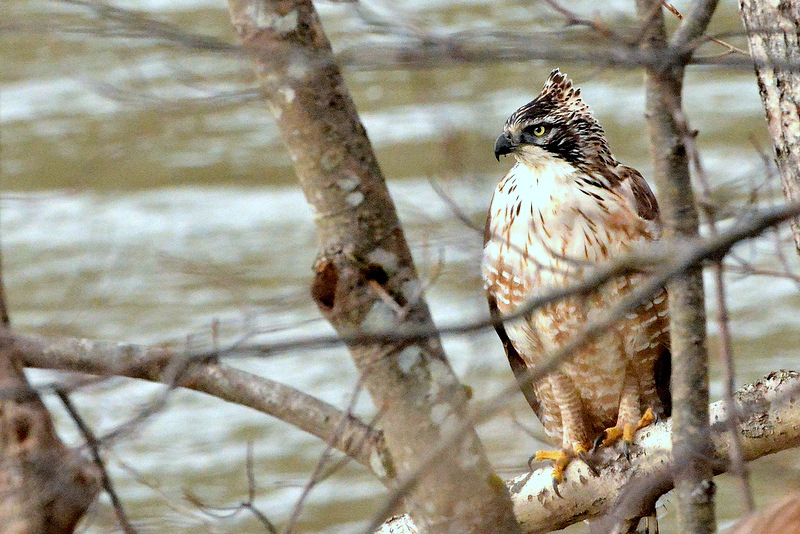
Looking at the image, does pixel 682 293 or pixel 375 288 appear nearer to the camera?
pixel 682 293

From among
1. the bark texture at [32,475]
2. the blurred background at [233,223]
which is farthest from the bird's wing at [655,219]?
the bark texture at [32,475]

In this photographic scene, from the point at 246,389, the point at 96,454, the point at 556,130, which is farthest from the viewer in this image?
the point at 556,130

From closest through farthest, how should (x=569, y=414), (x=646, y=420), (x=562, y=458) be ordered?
(x=562, y=458), (x=646, y=420), (x=569, y=414)

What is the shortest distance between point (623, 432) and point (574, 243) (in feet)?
2.01

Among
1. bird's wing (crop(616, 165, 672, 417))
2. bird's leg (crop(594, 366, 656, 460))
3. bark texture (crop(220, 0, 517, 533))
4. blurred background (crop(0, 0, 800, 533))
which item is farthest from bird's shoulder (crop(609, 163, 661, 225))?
bark texture (crop(220, 0, 517, 533))

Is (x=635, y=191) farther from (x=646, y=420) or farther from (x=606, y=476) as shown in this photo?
(x=606, y=476)

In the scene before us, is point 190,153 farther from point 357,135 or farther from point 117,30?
point 117,30

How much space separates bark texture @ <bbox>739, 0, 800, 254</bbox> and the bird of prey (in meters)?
0.64

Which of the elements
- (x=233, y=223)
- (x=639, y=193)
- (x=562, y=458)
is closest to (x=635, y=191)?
(x=639, y=193)

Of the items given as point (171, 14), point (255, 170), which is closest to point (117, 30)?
point (255, 170)

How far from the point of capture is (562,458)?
3.24 meters

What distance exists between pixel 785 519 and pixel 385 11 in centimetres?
101

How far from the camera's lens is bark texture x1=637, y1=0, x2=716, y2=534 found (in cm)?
174

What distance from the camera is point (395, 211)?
2402mm
